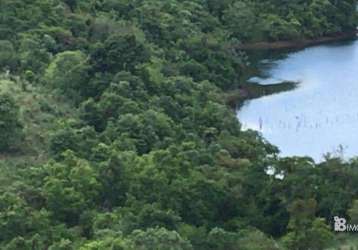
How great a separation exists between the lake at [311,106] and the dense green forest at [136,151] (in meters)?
2.21

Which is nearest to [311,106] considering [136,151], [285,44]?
[285,44]

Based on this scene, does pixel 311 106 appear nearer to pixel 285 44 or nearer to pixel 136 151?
pixel 285 44

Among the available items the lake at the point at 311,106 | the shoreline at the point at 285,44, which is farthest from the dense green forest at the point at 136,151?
the shoreline at the point at 285,44

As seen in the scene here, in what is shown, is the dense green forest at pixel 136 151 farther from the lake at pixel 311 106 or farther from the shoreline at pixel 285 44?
the shoreline at pixel 285 44

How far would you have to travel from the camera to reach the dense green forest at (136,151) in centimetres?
2936

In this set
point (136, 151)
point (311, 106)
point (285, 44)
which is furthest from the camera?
point (285, 44)

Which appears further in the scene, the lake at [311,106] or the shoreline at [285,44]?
the shoreline at [285,44]

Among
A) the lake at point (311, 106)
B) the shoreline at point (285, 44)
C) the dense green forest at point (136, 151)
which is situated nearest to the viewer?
the dense green forest at point (136, 151)

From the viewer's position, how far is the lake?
140 feet

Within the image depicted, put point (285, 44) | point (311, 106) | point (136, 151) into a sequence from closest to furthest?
point (136, 151) → point (311, 106) → point (285, 44)

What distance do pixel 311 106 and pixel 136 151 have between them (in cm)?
1350

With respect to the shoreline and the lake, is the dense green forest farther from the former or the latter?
the shoreline

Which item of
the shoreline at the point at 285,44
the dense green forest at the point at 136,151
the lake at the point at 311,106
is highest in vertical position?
the dense green forest at the point at 136,151

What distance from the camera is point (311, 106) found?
155 ft
